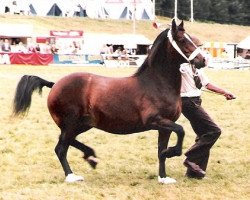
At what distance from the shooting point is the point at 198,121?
28.0ft

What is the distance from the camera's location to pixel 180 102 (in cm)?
808

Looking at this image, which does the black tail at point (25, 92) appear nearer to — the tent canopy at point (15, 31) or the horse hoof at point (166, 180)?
the horse hoof at point (166, 180)

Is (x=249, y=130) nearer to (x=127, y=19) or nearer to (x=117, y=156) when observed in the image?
(x=117, y=156)

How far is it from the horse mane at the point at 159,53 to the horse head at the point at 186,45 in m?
0.15

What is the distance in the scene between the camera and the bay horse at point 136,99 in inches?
309

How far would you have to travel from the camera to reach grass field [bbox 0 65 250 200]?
7.70 m

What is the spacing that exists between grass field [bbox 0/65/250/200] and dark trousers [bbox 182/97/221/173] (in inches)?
16.3

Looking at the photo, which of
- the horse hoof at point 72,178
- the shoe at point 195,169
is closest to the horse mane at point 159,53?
the shoe at point 195,169

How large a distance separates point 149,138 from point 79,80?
4.53 meters

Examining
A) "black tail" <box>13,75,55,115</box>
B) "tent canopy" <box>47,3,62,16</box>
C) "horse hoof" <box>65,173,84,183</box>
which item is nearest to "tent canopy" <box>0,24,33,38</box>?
"tent canopy" <box>47,3,62,16</box>

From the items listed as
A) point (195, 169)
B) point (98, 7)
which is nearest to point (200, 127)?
point (195, 169)

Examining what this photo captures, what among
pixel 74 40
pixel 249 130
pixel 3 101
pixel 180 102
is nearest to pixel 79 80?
pixel 180 102

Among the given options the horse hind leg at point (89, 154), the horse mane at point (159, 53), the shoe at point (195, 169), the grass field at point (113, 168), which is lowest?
the grass field at point (113, 168)

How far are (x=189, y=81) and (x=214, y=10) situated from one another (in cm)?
9312
